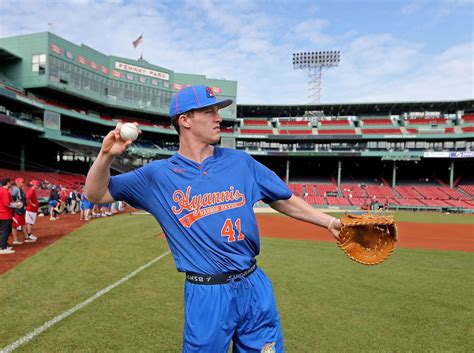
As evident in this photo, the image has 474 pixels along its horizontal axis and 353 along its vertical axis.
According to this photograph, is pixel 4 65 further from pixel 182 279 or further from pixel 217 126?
pixel 217 126

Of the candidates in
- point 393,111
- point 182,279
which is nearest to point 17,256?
point 182,279

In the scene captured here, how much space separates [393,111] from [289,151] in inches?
734

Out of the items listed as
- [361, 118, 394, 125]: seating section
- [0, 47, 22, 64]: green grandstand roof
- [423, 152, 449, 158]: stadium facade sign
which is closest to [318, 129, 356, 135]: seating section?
[361, 118, 394, 125]: seating section

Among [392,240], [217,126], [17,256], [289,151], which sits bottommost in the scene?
[17,256]

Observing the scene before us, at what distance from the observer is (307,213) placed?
7.13ft

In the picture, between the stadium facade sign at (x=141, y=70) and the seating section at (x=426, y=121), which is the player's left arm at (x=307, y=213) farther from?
the seating section at (x=426, y=121)

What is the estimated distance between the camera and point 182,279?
5887 mm

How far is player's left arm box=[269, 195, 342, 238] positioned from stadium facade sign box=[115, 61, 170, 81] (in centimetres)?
4141

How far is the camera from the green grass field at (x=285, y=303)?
363 cm

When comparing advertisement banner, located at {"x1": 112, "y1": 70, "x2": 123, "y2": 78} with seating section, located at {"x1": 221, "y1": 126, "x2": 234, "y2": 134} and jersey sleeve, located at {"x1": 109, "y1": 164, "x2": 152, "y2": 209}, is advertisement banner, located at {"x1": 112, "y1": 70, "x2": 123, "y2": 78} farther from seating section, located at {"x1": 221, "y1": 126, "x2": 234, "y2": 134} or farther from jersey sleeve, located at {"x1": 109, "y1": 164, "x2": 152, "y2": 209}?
jersey sleeve, located at {"x1": 109, "y1": 164, "x2": 152, "y2": 209}

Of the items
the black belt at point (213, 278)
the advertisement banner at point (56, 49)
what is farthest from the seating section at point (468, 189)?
the advertisement banner at point (56, 49)

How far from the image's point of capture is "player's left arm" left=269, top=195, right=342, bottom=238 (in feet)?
7.02

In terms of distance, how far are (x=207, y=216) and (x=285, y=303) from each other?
357 centimetres

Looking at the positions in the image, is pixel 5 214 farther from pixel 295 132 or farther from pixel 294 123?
pixel 294 123
